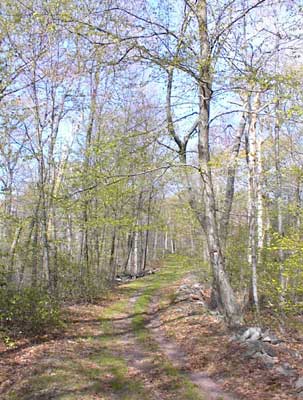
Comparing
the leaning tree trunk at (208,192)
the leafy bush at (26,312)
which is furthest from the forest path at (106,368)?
the leaning tree trunk at (208,192)

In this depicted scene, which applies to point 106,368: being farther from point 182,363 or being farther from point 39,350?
point 39,350

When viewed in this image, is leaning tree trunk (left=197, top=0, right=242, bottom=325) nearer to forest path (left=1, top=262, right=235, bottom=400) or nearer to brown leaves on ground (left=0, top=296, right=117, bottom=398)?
A: forest path (left=1, top=262, right=235, bottom=400)

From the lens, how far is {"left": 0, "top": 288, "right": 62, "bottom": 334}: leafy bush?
961 cm

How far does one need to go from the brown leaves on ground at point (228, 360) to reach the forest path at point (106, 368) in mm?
294

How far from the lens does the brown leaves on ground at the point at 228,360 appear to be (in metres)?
6.49

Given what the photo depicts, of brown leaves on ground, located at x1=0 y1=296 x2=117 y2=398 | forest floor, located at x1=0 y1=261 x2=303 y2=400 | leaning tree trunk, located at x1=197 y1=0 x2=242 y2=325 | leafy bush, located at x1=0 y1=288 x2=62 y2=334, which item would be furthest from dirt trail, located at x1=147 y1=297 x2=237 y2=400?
leafy bush, located at x1=0 y1=288 x2=62 y2=334

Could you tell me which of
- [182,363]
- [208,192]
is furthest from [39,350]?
[208,192]

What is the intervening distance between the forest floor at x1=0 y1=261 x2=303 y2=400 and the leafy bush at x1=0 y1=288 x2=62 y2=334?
17.7 inches

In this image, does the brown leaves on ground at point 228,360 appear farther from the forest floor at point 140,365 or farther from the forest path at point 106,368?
the forest path at point 106,368

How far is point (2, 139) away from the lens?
15.5 m

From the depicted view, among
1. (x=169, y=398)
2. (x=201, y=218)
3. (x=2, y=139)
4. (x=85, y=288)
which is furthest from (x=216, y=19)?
(x=85, y=288)

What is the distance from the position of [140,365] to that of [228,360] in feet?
5.79

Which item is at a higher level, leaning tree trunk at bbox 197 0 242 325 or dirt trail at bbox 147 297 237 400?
leaning tree trunk at bbox 197 0 242 325

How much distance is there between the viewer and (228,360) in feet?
26.1
